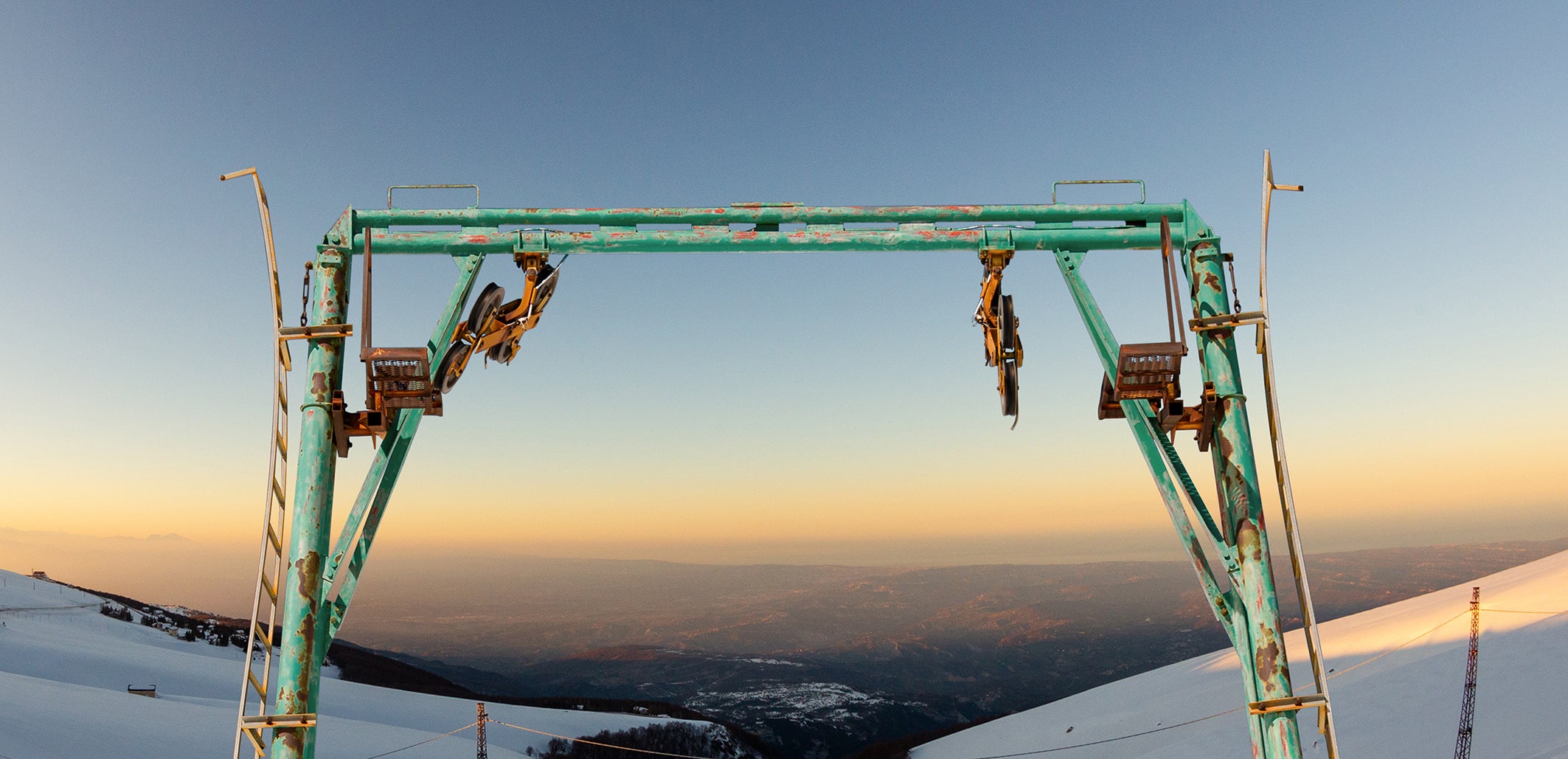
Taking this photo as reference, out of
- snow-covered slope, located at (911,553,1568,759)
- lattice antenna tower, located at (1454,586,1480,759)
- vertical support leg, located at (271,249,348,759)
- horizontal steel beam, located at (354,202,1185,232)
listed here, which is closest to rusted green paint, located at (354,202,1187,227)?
horizontal steel beam, located at (354,202,1185,232)

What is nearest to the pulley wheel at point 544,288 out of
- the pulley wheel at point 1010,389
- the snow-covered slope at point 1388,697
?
the pulley wheel at point 1010,389

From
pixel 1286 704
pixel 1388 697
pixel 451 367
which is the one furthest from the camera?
pixel 1388 697

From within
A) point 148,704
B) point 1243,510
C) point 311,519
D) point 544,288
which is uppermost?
point 544,288

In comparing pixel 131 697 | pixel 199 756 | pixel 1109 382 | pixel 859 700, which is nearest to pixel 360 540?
pixel 1109 382

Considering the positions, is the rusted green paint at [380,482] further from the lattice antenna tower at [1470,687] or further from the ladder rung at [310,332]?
the lattice antenna tower at [1470,687]

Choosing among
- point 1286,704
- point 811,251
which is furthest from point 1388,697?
point 811,251

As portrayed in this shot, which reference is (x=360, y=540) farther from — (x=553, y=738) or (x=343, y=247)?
(x=553, y=738)

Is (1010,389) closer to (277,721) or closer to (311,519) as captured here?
(311,519)

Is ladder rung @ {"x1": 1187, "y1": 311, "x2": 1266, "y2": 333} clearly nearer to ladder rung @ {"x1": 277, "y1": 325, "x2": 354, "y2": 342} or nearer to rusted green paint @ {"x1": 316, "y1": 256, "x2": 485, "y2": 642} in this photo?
rusted green paint @ {"x1": 316, "y1": 256, "x2": 485, "y2": 642}

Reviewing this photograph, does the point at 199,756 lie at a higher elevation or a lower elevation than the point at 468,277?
lower
